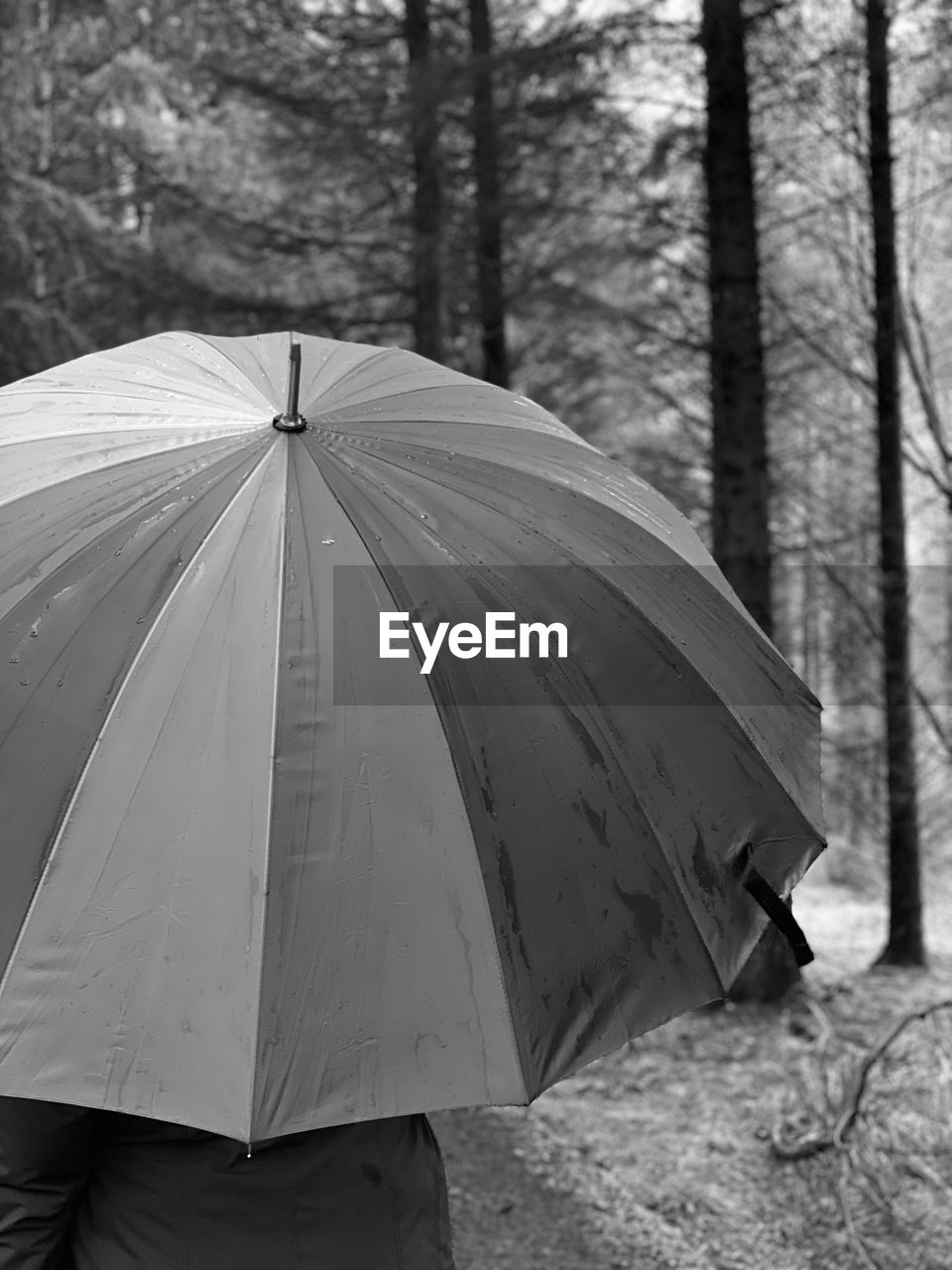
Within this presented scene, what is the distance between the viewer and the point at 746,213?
7.30 metres

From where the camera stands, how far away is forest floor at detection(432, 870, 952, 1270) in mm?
4281

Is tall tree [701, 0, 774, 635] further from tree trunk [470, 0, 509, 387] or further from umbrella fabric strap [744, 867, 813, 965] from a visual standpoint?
umbrella fabric strap [744, 867, 813, 965]

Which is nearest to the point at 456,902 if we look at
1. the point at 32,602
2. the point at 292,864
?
the point at 292,864

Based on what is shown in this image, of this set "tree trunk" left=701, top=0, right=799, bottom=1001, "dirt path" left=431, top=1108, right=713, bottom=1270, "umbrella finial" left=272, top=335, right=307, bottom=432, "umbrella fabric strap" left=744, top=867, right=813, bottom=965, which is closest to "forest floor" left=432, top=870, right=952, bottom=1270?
"dirt path" left=431, top=1108, right=713, bottom=1270

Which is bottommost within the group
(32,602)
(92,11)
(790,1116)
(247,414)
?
(790,1116)

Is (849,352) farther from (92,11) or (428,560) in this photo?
(428,560)

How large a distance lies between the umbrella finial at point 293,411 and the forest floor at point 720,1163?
326 centimetres

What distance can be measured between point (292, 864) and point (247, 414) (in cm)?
77

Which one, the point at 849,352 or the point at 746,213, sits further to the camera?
the point at 849,352

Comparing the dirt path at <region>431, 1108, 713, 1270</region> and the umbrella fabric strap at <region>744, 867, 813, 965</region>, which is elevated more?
the umbrella fabric strap at <region>744, 867, 813, 965</region>

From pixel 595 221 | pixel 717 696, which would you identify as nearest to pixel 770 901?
pixel 717 696

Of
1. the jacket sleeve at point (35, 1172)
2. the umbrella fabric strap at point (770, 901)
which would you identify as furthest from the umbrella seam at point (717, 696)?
the jacket sleeve at point (35, 1172)

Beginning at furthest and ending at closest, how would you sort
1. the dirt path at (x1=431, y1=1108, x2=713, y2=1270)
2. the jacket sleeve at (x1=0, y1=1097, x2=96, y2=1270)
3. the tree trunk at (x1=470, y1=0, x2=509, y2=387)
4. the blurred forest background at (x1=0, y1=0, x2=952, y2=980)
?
1. the tree trunk at (x1=470, y1=0, x2=509, y2=387)
2. the blurred forest background at (x1=0, y1=0, x2=952, y2=980)
3. the dirt path at (x1=431, y1=1108, x2=713, y2=1270)
4. the jacket sleeve at (x1=0, y1=1097, x2=96, y2=1270)

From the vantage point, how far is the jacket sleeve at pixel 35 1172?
179 centimetres
